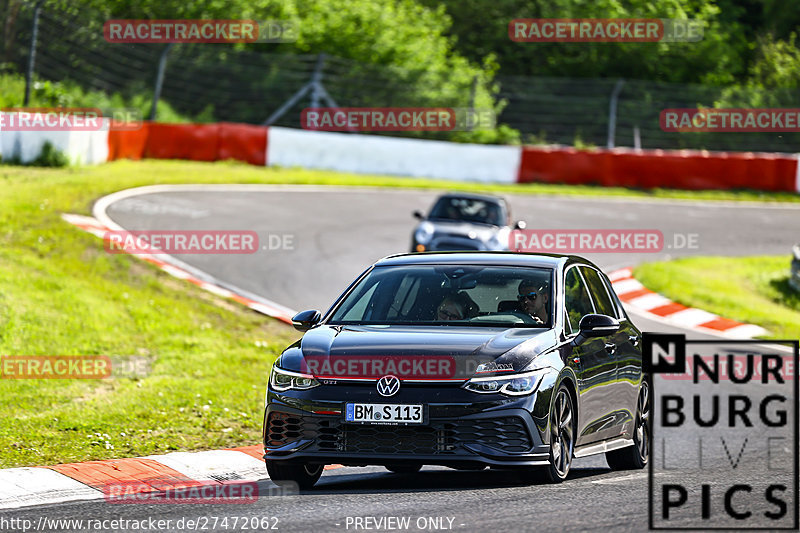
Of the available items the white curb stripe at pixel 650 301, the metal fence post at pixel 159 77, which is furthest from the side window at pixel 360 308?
the metal fence post at pixel 159 77

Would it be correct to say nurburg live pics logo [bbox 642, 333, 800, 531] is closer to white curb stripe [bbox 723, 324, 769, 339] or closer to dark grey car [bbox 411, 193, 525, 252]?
white curb stripe [bbox 723, 324, 769, 339]

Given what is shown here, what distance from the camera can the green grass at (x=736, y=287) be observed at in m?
19.3

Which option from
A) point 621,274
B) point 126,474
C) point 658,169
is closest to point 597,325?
point 126,474

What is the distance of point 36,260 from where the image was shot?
629 inches

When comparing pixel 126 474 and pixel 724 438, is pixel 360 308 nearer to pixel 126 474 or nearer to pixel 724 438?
pixel 126 474

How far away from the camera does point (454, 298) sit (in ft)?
27.3

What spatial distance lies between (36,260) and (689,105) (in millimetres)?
25286

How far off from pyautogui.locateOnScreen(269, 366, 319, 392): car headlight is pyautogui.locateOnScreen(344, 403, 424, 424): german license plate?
0.33 m

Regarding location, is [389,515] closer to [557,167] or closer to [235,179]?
[235,179]

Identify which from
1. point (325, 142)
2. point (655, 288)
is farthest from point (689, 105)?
point (655, 288)

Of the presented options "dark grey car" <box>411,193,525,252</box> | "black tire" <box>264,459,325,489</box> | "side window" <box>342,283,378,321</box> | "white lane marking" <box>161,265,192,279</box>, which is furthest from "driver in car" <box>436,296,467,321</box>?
"dark grey car" <box>411,193,525,252</box>

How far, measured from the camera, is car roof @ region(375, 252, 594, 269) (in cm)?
862

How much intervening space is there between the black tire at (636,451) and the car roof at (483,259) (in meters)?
1.26

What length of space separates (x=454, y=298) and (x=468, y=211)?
1245 cm
